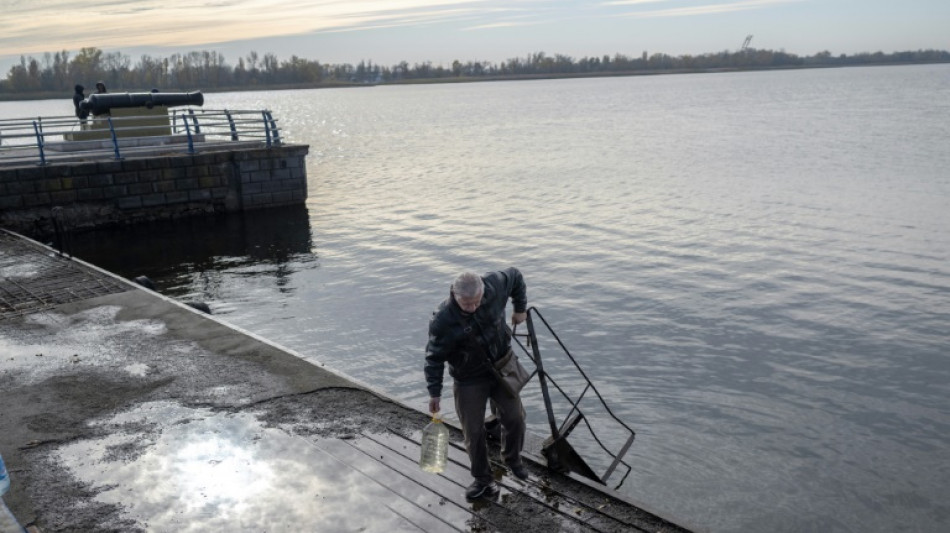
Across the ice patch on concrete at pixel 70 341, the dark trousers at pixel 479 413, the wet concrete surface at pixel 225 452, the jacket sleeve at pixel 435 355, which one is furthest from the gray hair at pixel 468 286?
the ice patch on concrete at pixel 70 341

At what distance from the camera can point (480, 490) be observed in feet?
21.5

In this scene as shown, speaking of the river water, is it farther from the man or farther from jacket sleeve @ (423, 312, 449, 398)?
jacket sleeve @ (423, 312, 449, 398)

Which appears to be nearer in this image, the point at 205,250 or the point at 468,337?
the point at 468,337

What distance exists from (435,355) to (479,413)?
2.02 ft

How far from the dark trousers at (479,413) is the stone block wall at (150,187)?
63.9ft

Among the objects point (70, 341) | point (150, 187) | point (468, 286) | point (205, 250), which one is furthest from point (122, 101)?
point (468, 286)

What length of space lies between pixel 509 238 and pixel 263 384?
49.1ft

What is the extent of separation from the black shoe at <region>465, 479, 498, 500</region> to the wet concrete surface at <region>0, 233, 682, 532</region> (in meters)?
0.08

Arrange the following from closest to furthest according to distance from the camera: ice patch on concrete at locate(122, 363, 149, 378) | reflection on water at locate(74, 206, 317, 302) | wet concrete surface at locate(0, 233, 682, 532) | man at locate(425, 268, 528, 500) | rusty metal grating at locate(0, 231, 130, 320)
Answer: man at locate(425, 268, 528, 500) → wet concrete surface at locate(0, 233, 682, 532) → ice patch on concrete at locate(122, 363, 149, 378) → rusty metal grating at locate(0, 231, 130, 320) → reflection on water at locate(74, 206, 317, 302)

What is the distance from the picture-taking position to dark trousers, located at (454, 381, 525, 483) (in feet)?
21.3

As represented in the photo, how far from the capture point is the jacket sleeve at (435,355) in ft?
20.5

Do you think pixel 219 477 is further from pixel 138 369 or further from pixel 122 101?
pixel 122 101

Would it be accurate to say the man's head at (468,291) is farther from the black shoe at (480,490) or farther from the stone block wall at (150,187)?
the stone block wall at (150,187)

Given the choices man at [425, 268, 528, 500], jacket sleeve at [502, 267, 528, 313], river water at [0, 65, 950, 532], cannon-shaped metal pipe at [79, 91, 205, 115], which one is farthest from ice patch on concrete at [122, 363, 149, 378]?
cannon-shaped metal pipe at [79, 91, 205, 115]
